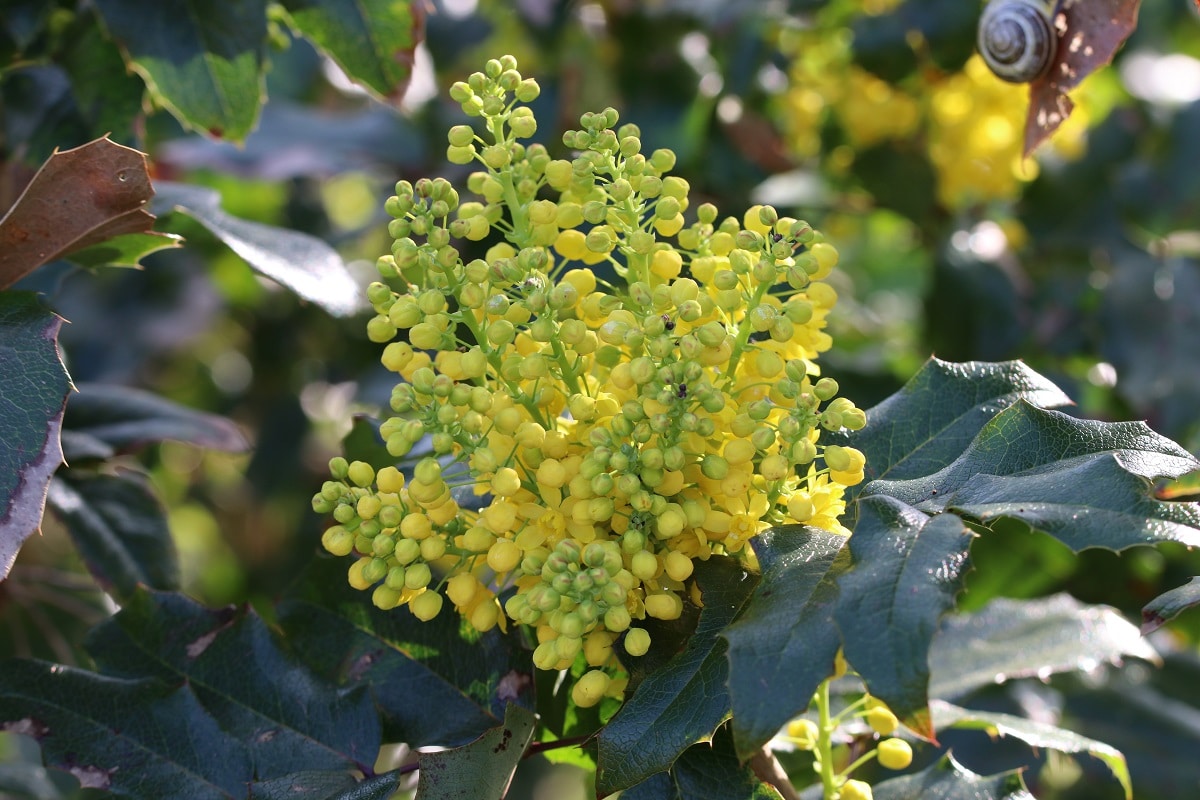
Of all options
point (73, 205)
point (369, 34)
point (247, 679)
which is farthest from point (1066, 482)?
point (369, 34)

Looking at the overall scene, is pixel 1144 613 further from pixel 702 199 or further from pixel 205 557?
pixel 205 557

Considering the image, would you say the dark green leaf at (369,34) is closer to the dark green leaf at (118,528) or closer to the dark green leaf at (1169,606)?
the dark green leaf at (118,528)

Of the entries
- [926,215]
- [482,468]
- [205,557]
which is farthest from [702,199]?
[205,557]

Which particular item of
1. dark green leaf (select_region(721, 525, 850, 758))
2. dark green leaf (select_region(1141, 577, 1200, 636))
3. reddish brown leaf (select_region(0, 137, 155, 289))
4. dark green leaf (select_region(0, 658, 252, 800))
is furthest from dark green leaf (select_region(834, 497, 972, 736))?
reddish brown leaf (select_region(0, 137, 155, 289))

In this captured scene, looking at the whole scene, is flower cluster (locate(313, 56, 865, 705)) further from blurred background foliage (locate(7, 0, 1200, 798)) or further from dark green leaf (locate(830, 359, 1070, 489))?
blurred background foliage (locate(7, 0, 1200, 798))

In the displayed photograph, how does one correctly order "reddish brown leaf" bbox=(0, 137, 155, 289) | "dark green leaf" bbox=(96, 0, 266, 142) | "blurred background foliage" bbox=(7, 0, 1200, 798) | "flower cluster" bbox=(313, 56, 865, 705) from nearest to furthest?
"flower cluster" bbox=(313, 56, 865, 705)
"reddish brown leaf" bbox=(0, 137, 155, 289)
"dark green leaf" bbox=(96, 0, 266, 142)
"blurred background foliage" bbox=(7, 0, 1200, 798)

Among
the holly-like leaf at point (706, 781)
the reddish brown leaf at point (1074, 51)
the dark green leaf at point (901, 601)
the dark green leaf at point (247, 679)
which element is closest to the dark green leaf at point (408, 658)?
the dark green leaf at point (247, 679)
